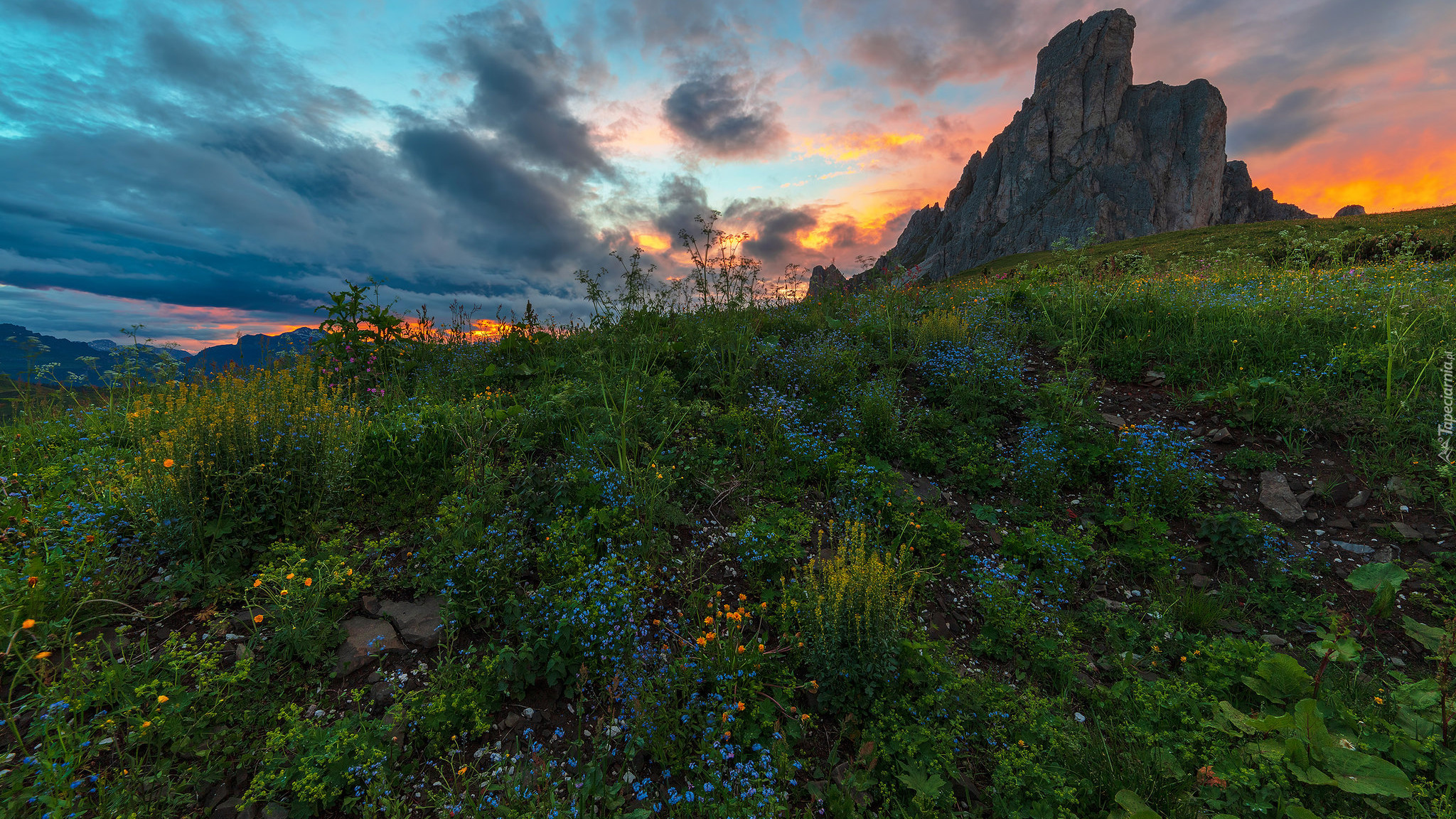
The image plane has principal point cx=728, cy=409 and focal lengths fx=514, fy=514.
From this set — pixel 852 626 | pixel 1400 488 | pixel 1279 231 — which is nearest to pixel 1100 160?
pixel 1279 231

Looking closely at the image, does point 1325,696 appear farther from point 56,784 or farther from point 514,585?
point 56,784

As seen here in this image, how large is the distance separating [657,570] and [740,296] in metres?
5.21

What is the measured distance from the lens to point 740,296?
8047mm

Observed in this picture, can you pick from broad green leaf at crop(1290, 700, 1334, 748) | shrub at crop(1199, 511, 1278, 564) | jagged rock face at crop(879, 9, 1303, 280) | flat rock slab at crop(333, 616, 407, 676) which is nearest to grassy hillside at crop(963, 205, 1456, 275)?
shrub at crop(1199, 511, 1278, 564)

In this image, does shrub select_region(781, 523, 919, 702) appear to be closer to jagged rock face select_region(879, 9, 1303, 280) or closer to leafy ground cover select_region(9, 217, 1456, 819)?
leafy ground cover select_region(9, 217, 1456, 819)

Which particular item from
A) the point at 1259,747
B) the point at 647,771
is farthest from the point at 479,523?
the point at 1259,747

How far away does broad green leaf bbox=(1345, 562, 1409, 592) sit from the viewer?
12.2 ft

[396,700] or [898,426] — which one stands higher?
[898,426]

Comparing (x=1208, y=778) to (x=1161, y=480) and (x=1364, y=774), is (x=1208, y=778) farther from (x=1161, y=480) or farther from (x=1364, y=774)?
(x=1161, y=480)

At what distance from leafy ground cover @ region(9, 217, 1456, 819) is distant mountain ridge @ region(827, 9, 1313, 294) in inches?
Result: 5609

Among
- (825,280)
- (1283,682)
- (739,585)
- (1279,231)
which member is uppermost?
(1279,231)

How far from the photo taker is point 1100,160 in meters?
130

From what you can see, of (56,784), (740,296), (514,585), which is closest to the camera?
(56,784)

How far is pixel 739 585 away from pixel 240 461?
3.84 m
